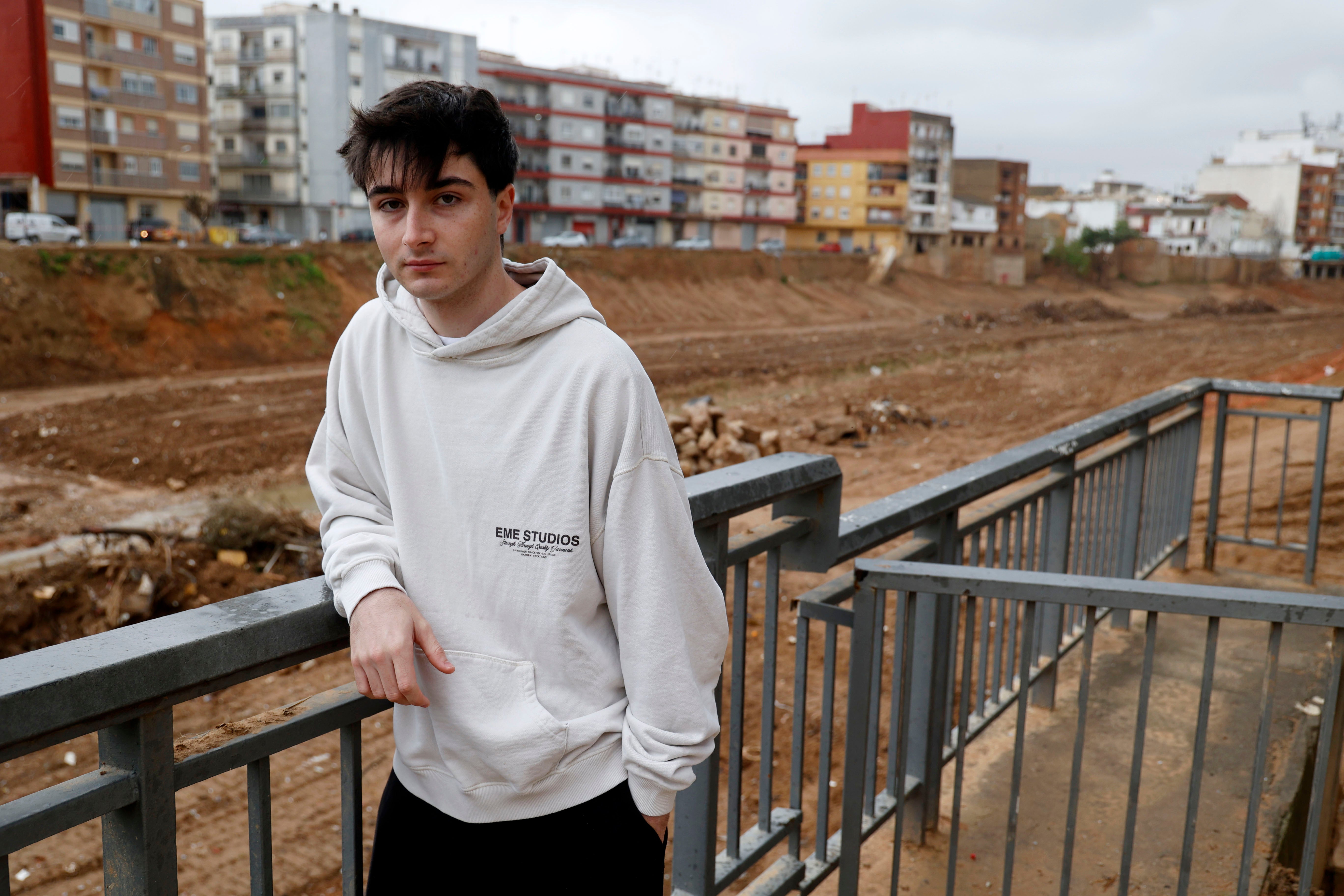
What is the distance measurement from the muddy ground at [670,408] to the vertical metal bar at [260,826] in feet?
14.3

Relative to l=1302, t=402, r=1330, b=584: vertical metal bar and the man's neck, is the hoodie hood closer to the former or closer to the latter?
the man's neck

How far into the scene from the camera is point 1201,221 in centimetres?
9431

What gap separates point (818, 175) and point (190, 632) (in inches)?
3231

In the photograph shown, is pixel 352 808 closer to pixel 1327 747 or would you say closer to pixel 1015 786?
pixel 1015 786

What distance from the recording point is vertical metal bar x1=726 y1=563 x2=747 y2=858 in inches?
98.3

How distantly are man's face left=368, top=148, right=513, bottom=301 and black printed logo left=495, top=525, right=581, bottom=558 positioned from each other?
1.35 ft

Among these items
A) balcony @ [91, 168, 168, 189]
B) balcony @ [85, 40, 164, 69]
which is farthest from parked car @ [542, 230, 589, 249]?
balcony @ [85, 40, 164, 69]

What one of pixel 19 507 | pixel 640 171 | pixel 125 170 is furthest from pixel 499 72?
pixel 19 507

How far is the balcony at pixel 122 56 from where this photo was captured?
126 ft

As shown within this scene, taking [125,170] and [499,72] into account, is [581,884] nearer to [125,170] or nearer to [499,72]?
[125,170]

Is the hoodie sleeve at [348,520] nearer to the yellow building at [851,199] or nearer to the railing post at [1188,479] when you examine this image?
the railing post at [1188,479]

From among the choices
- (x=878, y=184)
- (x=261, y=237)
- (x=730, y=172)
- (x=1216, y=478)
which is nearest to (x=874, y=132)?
(x=878, y=184)

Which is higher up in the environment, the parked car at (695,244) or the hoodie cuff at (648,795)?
the parked car at (695,244)

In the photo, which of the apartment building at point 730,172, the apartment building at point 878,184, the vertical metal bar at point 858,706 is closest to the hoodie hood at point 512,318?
the vertical metal bar at point 858,706
